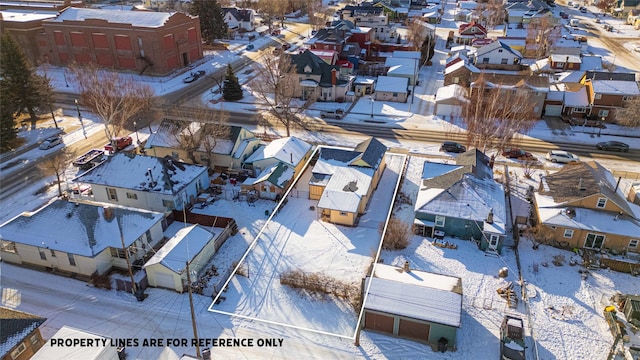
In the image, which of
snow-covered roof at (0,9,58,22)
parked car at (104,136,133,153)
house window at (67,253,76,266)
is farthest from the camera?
snow-covered roof at (0,9,58,22)

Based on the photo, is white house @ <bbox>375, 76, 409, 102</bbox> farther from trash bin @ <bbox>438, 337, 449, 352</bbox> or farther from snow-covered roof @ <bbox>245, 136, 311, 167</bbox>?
trash bin @ <bbox>438, 337, 449, 352</bbox>

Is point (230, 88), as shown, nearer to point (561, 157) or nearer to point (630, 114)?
point (561, 157)

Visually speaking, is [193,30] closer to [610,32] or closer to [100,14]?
[100,14]

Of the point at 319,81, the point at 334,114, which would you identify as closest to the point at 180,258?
the point at 334,114

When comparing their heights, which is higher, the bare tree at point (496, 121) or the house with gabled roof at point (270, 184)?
the bare tree at point (496, 121)

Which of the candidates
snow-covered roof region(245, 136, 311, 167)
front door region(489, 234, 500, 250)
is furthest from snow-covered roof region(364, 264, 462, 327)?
snow-covered roof region(245, 136, 311, 167)

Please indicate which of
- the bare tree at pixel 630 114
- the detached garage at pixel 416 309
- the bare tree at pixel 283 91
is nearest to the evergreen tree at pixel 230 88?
the bare tree at pixel 283 91

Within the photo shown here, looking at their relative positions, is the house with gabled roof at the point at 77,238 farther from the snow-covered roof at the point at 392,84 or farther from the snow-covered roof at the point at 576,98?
the snow-covered roof at the point at 576,98
